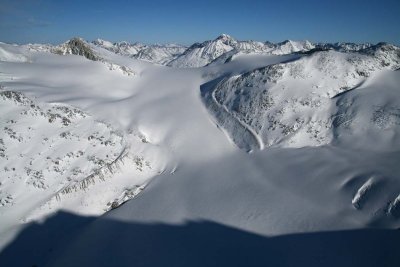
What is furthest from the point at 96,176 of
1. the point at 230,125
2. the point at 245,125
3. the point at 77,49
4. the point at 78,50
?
the point at 77,49

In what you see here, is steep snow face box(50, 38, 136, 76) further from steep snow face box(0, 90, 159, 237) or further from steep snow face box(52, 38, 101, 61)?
steep snow face box(0, 90, 159, 237)

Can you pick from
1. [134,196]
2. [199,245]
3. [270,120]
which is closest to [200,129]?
[270,120]

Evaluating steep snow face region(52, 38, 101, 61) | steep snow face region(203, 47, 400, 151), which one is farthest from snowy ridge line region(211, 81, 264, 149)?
steep snow face region(52, 38, 101, 61)

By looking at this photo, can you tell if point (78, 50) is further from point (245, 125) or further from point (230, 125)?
point (245, 125)

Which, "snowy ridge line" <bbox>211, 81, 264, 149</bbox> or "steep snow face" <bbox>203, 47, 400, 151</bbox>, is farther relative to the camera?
"snowy ridge line" <bbox>211, 81, 264, 149</bbox>

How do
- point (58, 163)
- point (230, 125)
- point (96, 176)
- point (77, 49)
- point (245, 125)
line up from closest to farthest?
1. point (58, 163)
2. point (96, 176)
3. point (245, 125)
4. point (230, 125)
5. point (77, 49)

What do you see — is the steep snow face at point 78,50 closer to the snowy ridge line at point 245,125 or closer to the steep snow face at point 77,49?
the steep snow face at point 77,49
